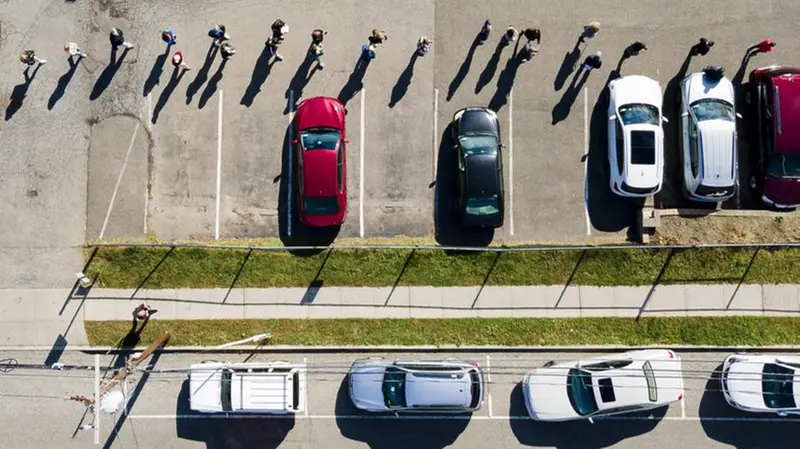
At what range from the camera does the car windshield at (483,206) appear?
18.4 metres

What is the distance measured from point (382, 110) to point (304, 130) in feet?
9.04

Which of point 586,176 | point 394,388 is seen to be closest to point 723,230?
point 586,176

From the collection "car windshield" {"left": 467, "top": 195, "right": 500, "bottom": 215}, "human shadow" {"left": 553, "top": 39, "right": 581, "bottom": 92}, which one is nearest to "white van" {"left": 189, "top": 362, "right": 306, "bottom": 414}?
"car windshield" {"left": 467, "top": 195, "right": 500, "bottom": 215}

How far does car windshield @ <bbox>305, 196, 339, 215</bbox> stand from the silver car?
197 inches

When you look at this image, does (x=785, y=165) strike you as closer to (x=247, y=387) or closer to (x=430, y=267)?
(x=430, y=267)

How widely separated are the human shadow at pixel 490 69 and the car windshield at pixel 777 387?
41.3 ft

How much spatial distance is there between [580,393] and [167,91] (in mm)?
16744

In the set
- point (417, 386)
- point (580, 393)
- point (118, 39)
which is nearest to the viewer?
point (417, 386)

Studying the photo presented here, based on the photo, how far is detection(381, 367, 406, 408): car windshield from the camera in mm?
18234

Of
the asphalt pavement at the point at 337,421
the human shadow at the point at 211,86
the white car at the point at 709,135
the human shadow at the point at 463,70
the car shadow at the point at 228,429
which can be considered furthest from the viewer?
the human shadow at the point at 211,86

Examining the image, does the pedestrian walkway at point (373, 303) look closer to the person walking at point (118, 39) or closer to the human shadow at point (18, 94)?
the human shadow at point (18, 94)

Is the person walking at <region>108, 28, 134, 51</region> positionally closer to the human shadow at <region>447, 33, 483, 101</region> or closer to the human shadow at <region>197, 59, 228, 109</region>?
the human shadow at <region>197, 59, 228, 109</region>

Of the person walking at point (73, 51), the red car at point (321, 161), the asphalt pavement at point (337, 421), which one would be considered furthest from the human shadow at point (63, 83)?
the asphalt pavement at point (337, 421)

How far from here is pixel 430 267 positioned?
62.5 ft
